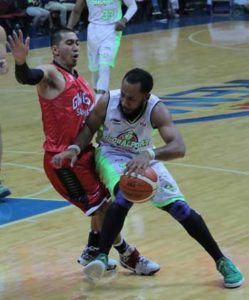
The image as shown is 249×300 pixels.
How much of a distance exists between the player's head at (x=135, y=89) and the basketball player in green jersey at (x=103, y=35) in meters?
6.42

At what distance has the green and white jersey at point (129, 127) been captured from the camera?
213 inches

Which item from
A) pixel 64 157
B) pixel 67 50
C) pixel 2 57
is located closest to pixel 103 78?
pixel 2 57

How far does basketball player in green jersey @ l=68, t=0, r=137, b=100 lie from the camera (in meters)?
11.8

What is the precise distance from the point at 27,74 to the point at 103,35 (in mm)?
6645

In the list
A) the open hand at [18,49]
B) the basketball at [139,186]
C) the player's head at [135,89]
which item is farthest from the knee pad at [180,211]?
the open hand at [18,49]

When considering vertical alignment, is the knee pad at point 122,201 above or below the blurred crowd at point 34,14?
above

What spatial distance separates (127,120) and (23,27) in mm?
17243

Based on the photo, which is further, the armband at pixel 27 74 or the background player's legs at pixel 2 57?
the background player's legs at pixel 2 57

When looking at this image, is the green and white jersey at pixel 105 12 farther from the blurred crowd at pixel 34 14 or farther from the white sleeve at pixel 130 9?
the blurred crowd at pixel 34 14

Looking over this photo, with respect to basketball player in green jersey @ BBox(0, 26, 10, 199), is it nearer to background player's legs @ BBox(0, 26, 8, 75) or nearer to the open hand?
background player's legs @ BBox(0, 26, 8, 75)

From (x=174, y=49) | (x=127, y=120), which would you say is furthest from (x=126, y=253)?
(x=174, y=49)

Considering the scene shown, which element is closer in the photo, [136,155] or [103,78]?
[136,155]

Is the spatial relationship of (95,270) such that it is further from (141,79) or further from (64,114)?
(141,79)

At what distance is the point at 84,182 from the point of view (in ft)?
18.3
